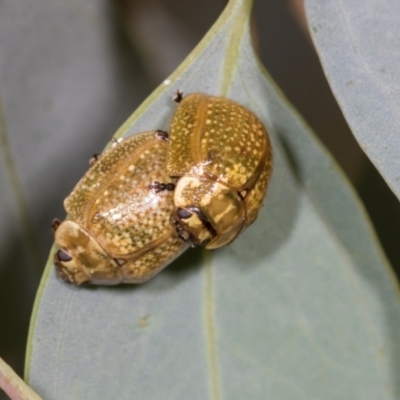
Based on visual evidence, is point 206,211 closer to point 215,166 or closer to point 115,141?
point 215,166

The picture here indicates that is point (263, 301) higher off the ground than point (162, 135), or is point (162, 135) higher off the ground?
point (162, 135)

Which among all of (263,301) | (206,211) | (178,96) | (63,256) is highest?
(178,96)

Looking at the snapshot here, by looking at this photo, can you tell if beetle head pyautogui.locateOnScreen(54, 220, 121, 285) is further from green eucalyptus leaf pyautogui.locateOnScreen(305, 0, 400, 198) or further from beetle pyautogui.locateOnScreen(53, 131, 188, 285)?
green eucalyptus leaf pyautogui.locateOnScreen(305, 0, 400, 198)

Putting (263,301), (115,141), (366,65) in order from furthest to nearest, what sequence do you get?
(263,301)
(115,141)
(366,65)

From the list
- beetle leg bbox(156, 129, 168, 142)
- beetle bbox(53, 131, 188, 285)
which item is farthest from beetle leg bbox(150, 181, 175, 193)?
beetle leg bbox(156, 129, 168, 142)

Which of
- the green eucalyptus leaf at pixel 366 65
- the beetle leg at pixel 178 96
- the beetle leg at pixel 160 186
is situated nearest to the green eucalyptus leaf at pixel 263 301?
the beetle leg at pixel 178 96

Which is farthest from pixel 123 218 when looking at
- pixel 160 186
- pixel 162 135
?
pixel 162 135

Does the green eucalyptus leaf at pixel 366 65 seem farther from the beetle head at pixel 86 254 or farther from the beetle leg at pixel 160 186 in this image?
the beetle head at pixel 86 254
